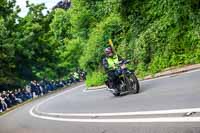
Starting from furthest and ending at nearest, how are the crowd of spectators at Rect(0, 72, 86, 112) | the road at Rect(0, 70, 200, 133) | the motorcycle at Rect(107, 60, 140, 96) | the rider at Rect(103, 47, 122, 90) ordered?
the crowd of spectators at Rect(0, 72, 86, 112)
the rider at Rect(103, 47, 122, 90)
the motorcycle at Rect(107, 60, 140, 96)
the road at Rect(0, 70, 200, 133)

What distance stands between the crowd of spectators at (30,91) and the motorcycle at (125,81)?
20.7m

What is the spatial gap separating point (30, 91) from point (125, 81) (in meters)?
28.3

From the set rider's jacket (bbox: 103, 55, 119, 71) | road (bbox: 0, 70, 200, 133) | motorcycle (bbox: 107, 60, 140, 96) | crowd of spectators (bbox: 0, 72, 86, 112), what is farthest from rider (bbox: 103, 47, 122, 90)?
crowd of spectators (bbox: 0, 72, 86, 112)

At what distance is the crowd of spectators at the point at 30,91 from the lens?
1478 inches

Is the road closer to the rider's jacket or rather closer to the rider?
the rider

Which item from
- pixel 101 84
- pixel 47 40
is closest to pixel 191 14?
pixel 101 84

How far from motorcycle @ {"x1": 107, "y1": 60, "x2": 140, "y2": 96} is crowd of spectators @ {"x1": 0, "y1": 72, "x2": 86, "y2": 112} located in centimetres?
2069

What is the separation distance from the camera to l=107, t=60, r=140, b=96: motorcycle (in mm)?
15812

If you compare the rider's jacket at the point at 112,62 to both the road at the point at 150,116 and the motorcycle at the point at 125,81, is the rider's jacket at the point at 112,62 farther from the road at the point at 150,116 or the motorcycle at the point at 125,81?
the road at the point at 150,116

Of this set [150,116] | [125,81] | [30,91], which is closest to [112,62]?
[125,81]

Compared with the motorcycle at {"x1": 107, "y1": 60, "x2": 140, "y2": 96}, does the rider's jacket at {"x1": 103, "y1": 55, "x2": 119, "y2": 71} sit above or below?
above

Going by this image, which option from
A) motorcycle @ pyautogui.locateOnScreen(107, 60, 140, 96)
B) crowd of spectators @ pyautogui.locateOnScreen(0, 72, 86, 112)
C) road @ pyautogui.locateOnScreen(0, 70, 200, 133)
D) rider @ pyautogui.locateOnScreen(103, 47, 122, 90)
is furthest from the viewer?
crowd of spectators @ pyautogui.locateOnScreen(0, 72, 86, 112)

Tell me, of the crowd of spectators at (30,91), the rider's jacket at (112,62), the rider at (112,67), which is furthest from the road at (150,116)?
the crowd of spectators at (30,91)

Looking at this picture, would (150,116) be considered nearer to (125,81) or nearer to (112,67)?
(125,81)
